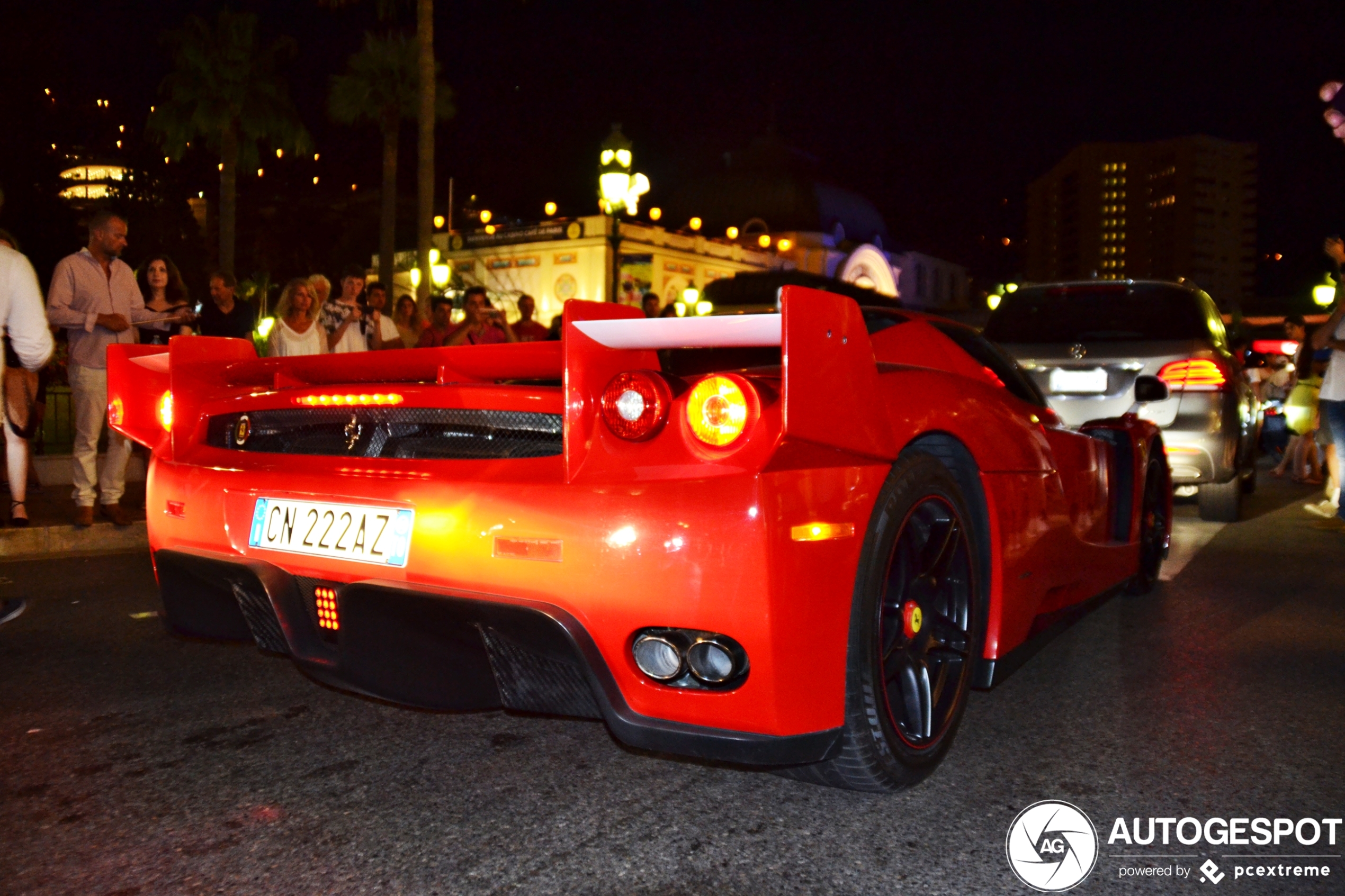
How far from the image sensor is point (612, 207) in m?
15.6

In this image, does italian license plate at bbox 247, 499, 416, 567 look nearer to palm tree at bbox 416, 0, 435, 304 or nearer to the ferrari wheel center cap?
the ferrari wheel center cap

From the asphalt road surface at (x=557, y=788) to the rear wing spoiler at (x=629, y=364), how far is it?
2.62 ft

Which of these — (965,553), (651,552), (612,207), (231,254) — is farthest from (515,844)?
(231,254)

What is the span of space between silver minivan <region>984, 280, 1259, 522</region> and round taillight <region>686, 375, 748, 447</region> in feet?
16.2

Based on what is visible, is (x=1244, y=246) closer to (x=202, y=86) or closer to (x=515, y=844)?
(x=202, y=86)

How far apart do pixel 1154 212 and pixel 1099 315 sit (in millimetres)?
185805

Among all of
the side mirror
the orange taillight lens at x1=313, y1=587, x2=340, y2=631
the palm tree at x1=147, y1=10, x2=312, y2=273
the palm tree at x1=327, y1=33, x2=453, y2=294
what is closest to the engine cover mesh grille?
Answer: the orange taillight lens at x1=313, y1=587, x2=340, y2=631

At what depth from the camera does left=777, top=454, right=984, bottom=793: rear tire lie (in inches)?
91.8

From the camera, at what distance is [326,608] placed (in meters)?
2.48

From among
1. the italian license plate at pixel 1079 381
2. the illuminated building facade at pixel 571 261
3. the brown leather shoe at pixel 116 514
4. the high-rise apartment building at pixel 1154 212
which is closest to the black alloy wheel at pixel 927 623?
the italian license plate at pixel 1079 381

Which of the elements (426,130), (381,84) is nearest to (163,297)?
(426,130)

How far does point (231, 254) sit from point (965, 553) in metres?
27.9

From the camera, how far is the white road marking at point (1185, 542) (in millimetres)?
5855

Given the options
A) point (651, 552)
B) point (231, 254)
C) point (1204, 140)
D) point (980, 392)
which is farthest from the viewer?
point (1204, 140)
